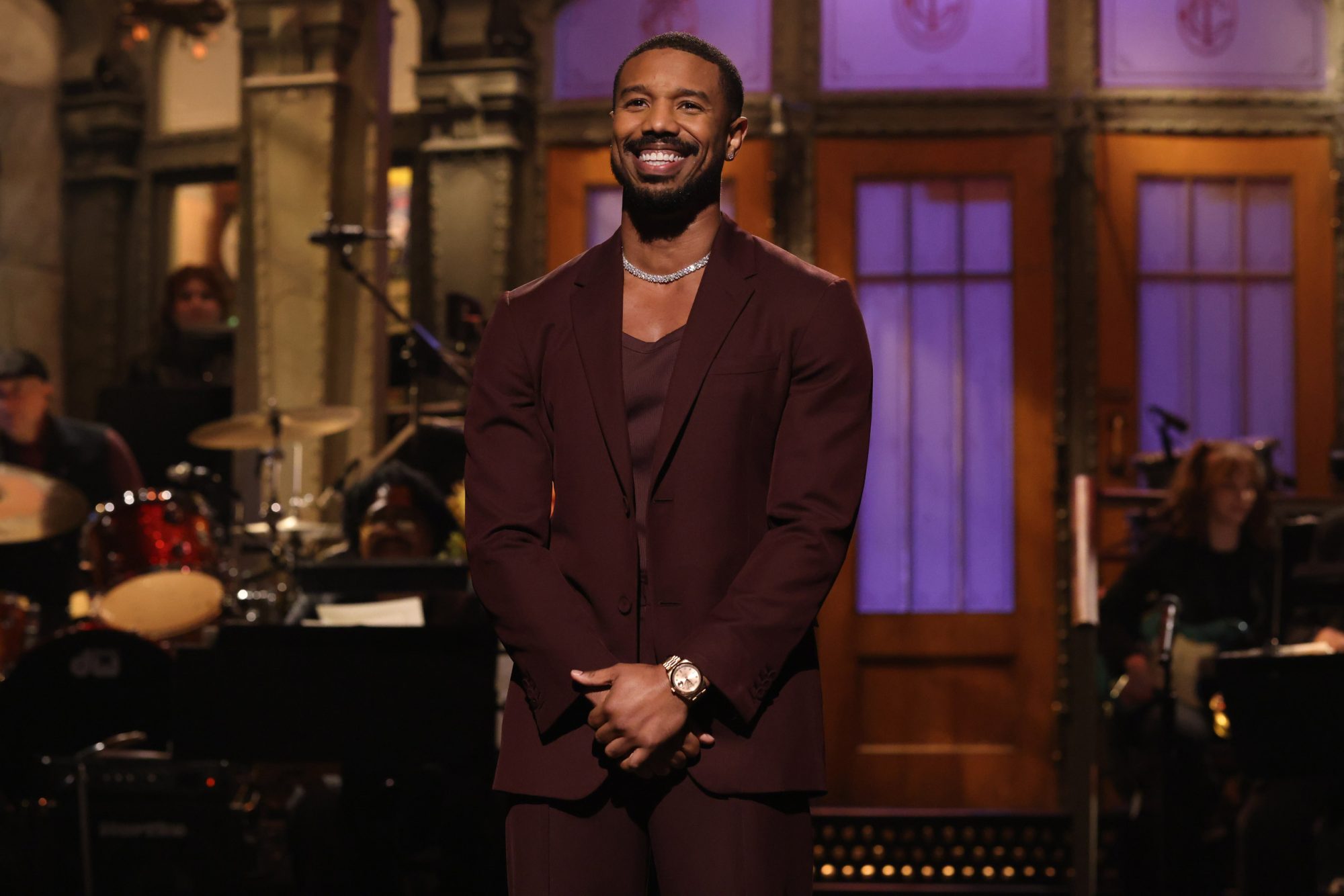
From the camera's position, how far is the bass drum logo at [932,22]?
7.22 meters

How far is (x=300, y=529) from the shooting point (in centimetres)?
603

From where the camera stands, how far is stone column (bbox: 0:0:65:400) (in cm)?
841

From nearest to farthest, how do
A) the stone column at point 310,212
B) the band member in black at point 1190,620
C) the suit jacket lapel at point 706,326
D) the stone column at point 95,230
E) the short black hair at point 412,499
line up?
A: 1. the suit jacket lapel at point 706,326
2. the band member in black at point 1190,620
3. the short black hair at point 412,499
4. the stone column at point 310,212
5. the stone column at point 95,230

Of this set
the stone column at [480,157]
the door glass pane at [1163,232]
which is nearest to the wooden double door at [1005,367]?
the door glass pane at [1163,232]

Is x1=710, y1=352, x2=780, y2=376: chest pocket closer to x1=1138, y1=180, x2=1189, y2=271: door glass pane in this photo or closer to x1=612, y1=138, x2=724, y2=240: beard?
x1=612, y1=138, x2=724, y2=240: beard

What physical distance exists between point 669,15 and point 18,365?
340cm

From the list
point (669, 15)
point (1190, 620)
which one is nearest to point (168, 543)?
point (669, 15)

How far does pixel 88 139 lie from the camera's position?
856 centimetres

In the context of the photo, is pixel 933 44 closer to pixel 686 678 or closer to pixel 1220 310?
pixel 1220 310

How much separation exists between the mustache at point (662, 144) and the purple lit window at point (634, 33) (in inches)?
212

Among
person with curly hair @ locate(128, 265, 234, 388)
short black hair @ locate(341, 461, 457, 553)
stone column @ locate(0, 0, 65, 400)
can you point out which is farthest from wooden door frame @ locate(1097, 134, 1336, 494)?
stone column @ locate(0, 0, 65, 400)

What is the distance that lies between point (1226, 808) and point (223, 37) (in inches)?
258

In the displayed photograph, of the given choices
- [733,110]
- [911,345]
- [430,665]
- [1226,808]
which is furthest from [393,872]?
[911,345]

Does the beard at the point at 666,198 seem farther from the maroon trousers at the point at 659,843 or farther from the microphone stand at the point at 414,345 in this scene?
the microphone stand at the point at 414,345
